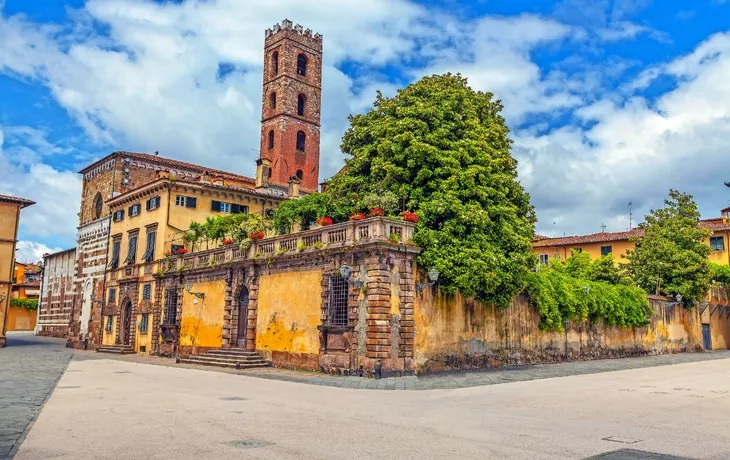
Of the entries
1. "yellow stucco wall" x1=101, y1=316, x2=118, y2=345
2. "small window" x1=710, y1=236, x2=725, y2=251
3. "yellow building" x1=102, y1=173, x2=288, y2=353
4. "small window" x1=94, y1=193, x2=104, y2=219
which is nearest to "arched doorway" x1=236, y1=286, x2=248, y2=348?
"yellow building" x1=102, y1=173, x2=288, y2=353

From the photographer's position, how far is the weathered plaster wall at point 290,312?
80.6 feet

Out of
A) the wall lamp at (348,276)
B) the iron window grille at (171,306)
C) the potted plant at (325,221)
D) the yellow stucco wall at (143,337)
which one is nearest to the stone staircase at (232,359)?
the iron window grille at (171,306)

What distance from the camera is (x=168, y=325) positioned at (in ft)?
118

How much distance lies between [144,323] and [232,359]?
1471 cm

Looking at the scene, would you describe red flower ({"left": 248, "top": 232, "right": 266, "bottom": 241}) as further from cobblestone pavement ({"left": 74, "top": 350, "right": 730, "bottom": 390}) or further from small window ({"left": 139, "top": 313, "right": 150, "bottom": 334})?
small window ({"left": 139, "top": 313, "right": 150, "bottom": 334})

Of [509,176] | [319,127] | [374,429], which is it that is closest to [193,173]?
[319,127]

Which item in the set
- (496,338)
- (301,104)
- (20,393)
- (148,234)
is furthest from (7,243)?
(496,338)

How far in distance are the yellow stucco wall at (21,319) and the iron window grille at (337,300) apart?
207 feet

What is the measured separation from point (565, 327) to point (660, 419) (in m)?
19.7

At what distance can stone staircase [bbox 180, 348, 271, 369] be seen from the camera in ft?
87.8

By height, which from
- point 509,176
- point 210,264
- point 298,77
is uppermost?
point 298,77

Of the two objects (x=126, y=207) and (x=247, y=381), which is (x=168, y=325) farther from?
(x=247, y=381)

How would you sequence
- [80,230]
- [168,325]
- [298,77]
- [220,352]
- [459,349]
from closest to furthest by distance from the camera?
[459,349]
[220,352]
[168,325]
[80,230]
[298,77]

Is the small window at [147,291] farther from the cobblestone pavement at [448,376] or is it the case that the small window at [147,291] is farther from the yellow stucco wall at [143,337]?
the cobblestone pavement at [448,376]
